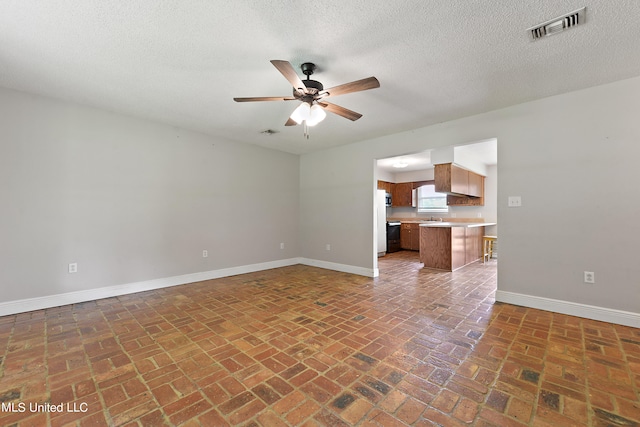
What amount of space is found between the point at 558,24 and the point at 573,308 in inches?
106

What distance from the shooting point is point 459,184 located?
5.60 metres

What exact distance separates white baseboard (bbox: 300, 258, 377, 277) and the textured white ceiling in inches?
104

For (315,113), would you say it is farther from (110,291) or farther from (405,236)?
(405,236)

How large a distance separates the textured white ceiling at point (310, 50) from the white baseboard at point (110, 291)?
2316 mm

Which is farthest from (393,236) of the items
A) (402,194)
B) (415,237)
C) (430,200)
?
(430,200)

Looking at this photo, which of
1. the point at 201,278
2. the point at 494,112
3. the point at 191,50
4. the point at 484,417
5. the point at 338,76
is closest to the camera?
the point at 484,417

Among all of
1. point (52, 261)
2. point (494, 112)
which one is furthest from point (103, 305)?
point (494, 112)

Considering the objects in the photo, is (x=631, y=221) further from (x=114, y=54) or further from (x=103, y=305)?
(x=103, y=305)

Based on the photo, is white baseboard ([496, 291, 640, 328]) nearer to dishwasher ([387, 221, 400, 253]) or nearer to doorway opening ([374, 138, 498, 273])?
doorway opening ([374, 138, 498, 273])

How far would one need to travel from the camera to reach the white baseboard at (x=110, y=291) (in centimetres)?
288

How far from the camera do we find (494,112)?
331cm

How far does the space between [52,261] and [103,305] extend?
77 cm

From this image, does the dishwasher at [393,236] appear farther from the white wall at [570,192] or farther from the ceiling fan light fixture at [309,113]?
the ceiling fan light fixture at [309,113]

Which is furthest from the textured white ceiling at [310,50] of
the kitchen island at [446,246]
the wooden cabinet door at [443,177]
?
the kitchen island at [446,246]
